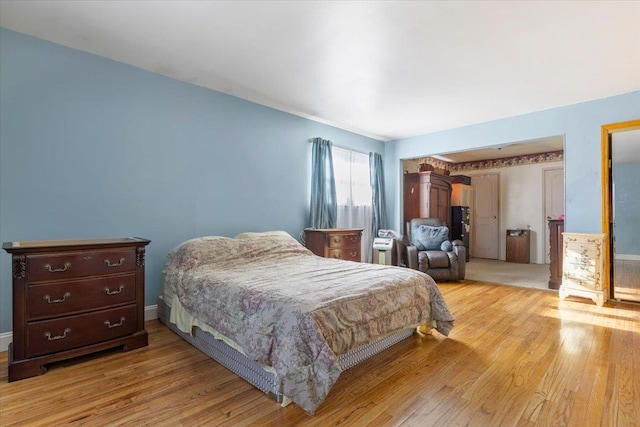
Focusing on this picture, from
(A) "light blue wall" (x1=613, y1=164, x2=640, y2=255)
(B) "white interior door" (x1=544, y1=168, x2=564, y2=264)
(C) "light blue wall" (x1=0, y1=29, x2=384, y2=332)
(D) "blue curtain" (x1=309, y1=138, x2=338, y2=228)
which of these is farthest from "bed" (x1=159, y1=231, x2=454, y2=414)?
(B) "white interior door" (x1=544, y1=168, x2=564, y2=264)

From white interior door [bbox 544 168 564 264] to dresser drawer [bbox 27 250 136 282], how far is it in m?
7.93

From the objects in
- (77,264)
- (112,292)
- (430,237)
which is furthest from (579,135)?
(77,264)

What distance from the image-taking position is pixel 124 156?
9.89 ft

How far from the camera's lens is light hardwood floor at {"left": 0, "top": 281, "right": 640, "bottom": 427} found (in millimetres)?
1639

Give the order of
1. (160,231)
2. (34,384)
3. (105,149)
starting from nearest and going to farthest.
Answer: (34,384), (105,149), (160,231)

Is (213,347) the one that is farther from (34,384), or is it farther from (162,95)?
(162,95)

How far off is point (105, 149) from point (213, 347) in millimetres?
2074

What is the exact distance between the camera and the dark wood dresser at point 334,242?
4.18m

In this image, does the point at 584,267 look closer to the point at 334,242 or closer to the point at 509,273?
the point at 509,273

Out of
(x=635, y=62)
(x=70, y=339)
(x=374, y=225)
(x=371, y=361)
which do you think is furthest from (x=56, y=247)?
(x=635, y=62)

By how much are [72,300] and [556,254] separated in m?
5.72

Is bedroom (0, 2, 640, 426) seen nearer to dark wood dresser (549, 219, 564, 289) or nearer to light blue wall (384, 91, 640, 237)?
light blue wall (384, 91, 640, 237)

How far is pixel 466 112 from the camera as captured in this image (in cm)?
445

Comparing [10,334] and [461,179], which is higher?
[461,179]
